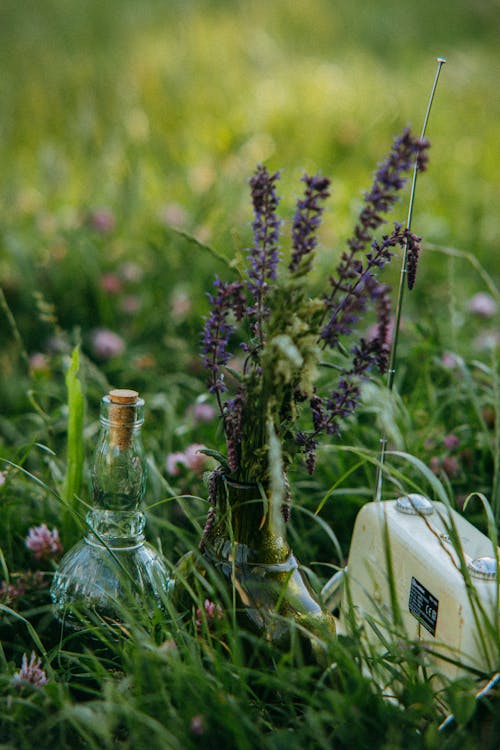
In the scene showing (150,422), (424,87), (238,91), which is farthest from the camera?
(424,87)

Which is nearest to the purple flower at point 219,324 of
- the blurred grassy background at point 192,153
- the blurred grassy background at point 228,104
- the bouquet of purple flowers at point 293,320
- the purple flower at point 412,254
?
the bouquet of purple flowers at point 293,320

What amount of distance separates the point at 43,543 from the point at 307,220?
0.83 metres

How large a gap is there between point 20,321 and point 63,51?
379 cm

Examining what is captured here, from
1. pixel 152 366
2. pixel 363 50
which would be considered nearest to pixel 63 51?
pixel 363 50

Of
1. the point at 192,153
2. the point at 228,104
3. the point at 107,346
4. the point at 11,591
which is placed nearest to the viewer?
the point at 11,591

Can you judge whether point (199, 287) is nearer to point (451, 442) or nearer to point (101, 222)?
point (101, 222)

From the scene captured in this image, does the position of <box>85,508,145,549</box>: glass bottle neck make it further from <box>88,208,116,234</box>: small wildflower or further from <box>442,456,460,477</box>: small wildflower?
<box>88,208,116,234</box>: small wildflower

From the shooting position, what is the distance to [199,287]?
124 inches

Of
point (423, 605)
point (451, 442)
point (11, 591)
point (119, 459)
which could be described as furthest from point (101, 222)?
point (423, 605)

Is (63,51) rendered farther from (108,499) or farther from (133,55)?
(108,499)

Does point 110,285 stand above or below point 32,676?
above

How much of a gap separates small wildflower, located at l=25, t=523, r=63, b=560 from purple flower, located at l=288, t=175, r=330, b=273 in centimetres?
75

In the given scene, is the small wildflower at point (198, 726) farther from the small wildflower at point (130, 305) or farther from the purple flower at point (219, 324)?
the small wildflower at point (130, 305)

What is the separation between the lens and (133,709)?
1089 millimetres
